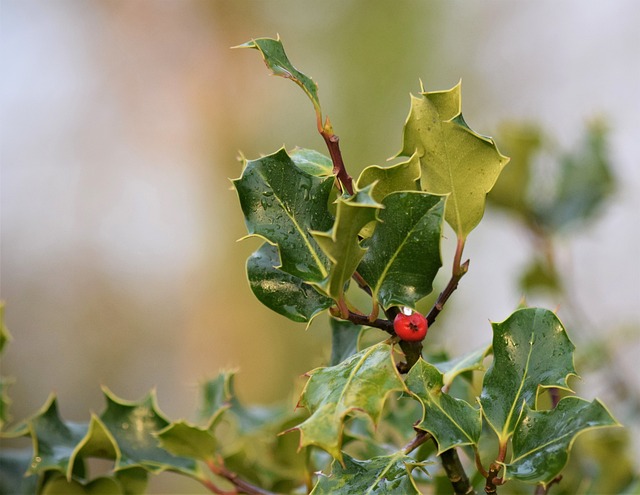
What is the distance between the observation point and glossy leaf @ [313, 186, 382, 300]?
33 cm

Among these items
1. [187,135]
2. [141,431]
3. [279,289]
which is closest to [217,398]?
[141,431]

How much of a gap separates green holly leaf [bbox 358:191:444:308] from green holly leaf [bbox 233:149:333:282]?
0.03 m

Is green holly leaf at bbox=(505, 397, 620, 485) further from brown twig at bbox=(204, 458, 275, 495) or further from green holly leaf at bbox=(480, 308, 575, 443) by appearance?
brown twig at bbox=(204, 458, 275, 495)

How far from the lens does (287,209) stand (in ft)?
1.26

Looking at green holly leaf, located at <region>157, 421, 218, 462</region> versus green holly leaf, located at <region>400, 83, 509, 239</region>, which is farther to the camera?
green holly leaf, located at <region>157, 421, 218, 462</region>

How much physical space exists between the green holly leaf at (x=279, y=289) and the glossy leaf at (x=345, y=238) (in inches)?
1.4

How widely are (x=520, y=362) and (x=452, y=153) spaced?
0.40 feet

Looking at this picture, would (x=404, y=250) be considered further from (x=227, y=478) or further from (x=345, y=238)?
(x=227, y=478)

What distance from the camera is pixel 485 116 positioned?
4.07 meters

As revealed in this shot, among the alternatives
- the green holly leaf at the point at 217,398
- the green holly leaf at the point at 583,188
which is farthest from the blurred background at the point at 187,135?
the green holly leaf at the point at 217,398

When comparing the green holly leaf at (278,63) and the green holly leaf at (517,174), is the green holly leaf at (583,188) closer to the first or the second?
the green holly leaf at (517,174)

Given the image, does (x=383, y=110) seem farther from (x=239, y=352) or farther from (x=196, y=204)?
(x=239, y=352)

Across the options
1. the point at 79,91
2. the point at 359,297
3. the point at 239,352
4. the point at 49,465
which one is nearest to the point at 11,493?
the point at 49,465

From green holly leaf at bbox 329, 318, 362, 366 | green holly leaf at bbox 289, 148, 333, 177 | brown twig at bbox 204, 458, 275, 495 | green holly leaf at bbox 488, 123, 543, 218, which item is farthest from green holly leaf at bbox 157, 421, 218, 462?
green holly leaf at bbox 488, 123, 543, 218
